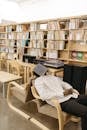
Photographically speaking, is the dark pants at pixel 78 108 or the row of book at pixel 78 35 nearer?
the dark pants at pixel 78 108

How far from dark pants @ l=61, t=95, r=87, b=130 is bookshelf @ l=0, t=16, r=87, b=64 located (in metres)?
1.97

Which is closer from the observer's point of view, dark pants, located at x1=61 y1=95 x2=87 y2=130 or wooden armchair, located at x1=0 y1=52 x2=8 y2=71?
dark pants, located at x1=61 y1=95 x2=87 y2=130

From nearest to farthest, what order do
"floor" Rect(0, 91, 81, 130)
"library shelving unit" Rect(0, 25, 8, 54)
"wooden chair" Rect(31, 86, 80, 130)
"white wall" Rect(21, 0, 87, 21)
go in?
"wooden chair" Rect(31, 86, 80, 130) → "floor" Rect(0, 91, 81, 130) → "white wall" Rect(21, 0, 87, 21) → "library shelving unit" Rect(0, 25, 8, 54)

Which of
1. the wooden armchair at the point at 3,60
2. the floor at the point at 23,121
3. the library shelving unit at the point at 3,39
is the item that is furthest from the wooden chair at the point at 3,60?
the floor at the point at 23,121

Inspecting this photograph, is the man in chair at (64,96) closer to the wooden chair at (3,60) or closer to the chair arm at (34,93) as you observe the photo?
the chair arm at (34,93)

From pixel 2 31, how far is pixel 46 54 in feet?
8.87

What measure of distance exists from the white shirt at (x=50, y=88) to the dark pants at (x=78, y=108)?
11cm

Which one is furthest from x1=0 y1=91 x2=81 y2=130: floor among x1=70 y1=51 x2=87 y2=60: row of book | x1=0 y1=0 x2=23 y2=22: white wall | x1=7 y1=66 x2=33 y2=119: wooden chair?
x1=0 y1=0 x2=23 y2=22: white wall

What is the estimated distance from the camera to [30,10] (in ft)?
20.1

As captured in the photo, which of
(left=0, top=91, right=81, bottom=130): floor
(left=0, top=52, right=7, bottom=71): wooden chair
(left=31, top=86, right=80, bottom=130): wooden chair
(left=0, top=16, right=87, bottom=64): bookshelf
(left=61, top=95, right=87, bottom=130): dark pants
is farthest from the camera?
(left=0, top=52, right=7, bottom=71): wooden chair

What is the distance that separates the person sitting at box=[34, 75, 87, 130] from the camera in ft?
6.30

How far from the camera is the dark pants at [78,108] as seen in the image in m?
1.82

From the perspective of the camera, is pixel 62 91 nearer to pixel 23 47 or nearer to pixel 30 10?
pixel 23 47

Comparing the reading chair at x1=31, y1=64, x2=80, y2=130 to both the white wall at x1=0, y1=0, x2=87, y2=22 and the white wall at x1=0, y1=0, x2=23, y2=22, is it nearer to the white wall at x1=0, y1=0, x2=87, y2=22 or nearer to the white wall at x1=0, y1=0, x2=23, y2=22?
the white wall at x1=0, y1=0, x2=87, y2=22
